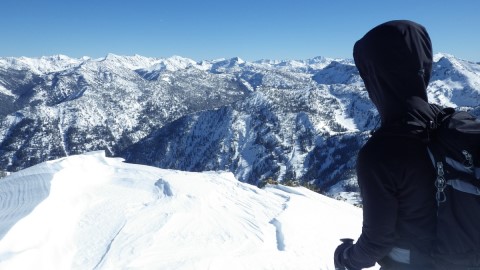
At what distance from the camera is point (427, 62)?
3.80 meters

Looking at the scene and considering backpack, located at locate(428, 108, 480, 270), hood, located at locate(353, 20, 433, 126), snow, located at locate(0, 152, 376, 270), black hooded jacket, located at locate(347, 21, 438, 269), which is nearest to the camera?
backpack, located at locate(428, 108, 480, 270)

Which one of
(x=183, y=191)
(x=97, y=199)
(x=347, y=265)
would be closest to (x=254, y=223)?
(x=183, y=191)

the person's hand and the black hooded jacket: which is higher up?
the black hooded jacket

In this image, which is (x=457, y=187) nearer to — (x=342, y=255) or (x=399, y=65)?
(x=399, y=65)

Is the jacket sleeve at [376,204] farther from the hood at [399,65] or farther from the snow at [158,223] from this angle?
the snow at [158,223]

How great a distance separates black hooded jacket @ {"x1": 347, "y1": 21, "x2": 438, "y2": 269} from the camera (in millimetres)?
3500

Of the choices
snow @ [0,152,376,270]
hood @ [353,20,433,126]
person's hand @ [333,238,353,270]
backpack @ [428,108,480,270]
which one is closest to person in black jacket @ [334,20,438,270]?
hood @ [353,20,433,126]

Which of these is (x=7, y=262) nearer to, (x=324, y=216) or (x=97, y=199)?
(x=97, y=199)

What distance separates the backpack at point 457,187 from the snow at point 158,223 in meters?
6.27

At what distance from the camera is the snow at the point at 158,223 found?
9.62 m

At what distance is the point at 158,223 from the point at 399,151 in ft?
32.2

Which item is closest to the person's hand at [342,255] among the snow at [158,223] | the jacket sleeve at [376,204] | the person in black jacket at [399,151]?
the jacket sleeve at [376,204]

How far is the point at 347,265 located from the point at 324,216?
935cm

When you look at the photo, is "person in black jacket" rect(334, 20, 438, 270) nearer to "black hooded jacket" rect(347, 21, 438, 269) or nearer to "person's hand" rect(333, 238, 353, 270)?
"black hooded jacket" rect(347, 21, 438, 269)
